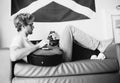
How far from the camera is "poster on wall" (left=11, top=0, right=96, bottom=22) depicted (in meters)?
2.22

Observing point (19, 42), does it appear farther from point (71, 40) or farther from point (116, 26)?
point (116, 26)

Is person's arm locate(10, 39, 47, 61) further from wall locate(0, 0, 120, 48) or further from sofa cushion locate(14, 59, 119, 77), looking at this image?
wall locate(0, 0, 120, 48)

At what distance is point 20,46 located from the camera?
4.51 ft

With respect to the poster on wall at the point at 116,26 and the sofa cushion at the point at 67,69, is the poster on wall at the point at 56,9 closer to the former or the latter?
the poster on wall at the point at 116,26

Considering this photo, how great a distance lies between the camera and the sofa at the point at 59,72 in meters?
1.29

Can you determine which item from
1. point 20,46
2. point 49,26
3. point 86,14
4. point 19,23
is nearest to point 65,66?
point 20,46

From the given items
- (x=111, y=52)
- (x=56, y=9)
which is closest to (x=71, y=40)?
(x=111, y=52)

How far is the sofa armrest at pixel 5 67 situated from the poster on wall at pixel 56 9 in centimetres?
→ 100

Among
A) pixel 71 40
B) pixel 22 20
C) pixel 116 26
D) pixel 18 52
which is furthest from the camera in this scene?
pixel 116 26

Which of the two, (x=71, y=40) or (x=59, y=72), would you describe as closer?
(x=59, y=72)

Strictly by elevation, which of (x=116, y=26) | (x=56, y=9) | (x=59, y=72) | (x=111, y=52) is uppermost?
(x=56, y=9)

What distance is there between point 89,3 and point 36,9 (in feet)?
2.32

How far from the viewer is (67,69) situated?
4.30 feet

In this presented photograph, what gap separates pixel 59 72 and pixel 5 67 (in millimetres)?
412
